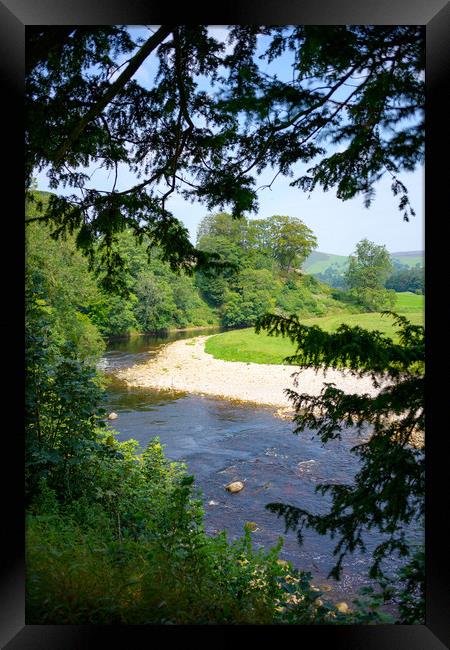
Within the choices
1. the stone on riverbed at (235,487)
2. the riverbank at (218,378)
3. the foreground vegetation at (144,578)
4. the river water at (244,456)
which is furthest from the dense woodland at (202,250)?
the riverbank at (218,378)

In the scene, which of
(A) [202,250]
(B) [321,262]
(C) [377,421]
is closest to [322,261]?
(B) [321,262]

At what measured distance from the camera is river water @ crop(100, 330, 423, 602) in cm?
290

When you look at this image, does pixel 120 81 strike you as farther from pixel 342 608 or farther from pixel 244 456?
pixel 244 456

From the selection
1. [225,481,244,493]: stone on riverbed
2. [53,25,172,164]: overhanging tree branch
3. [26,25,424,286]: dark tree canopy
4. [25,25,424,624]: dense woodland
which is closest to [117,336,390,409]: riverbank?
[225,481,244,493]: stone on riverbed

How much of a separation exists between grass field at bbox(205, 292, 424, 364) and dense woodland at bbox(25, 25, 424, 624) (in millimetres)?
152

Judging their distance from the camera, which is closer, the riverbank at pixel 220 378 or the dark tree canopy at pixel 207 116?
the dark tree canopy at pixel 207 116

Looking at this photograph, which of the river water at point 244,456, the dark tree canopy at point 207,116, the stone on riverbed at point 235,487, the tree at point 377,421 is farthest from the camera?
the stone on riverbed at point 235,487

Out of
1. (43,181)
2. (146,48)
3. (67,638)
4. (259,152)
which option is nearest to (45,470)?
(67,638)

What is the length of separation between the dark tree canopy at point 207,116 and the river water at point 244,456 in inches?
49.6

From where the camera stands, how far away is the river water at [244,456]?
9.52ft

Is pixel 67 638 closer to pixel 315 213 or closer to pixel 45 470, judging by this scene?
pixel 45 470

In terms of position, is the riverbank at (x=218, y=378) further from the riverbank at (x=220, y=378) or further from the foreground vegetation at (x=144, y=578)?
the foreground vegetation at (x=144, y=578)

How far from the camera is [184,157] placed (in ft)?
7.23
